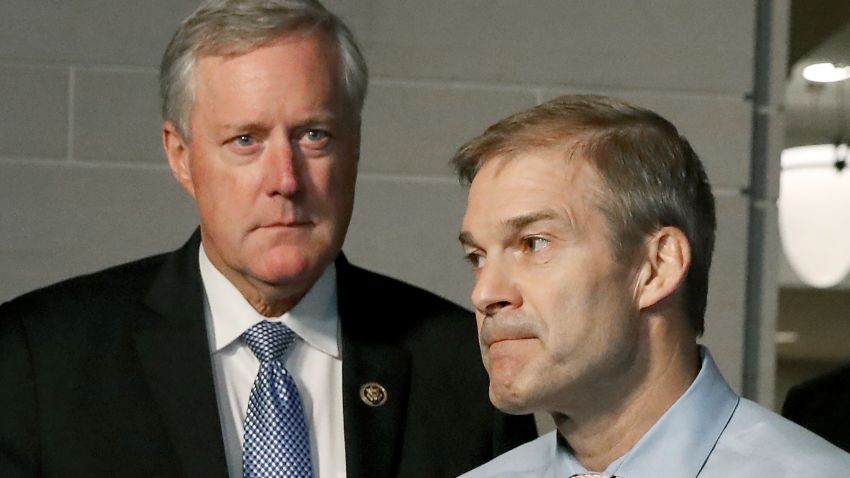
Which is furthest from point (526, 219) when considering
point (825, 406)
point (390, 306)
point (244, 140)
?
point (825, 406)

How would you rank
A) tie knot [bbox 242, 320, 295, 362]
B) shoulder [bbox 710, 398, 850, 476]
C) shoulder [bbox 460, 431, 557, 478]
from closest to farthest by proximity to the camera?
shoulder [bbox 710, 398, 850, 476], shoulder [bbox 460, 431, 557, 478], tie knot [bbox 242, 320, 295, 362]

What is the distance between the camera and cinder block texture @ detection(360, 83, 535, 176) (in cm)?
329

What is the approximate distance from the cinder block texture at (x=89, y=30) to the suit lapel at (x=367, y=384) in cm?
118

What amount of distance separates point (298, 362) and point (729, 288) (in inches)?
55.9

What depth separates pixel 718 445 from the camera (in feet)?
5.74

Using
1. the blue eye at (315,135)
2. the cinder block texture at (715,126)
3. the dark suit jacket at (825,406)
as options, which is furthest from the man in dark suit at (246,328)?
the cinder block texture at (715,126)

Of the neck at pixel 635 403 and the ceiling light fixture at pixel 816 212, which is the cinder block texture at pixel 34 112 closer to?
the ceiling light fixture at pixel 816 212

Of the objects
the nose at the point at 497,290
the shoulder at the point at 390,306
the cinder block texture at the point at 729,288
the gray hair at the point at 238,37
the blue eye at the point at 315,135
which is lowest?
the cinder block texture at the point at 729,288

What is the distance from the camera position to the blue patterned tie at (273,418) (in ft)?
6.75

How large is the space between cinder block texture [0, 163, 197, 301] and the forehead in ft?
5.06

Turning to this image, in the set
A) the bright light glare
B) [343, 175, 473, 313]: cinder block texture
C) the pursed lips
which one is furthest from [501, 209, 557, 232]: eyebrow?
the bright light glare

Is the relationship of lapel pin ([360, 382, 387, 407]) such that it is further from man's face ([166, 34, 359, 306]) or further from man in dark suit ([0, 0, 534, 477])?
man's face ([166, 34, 359, 306])

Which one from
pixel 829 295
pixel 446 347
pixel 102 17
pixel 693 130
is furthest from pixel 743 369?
pixel 102 17

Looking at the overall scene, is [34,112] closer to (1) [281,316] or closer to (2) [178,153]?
(2) [178,153]
